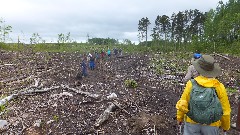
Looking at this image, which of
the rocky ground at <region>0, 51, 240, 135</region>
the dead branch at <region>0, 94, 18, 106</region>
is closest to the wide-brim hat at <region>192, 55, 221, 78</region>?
the rocky ground at <region>0, 51, 240, 135</region>

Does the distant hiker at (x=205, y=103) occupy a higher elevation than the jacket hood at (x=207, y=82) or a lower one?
lower

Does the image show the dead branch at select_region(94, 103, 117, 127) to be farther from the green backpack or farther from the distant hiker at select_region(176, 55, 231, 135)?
the green backpack

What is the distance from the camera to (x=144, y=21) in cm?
8469

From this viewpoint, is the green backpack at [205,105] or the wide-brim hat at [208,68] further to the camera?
the wide-brim hat at [208,68]

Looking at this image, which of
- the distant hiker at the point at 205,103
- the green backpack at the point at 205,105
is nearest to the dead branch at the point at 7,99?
the distant hiker at the point at 205,103

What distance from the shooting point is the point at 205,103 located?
3.89 metres

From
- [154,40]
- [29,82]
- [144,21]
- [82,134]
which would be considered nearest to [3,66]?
[29,82]

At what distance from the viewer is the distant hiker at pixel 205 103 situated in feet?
12.8

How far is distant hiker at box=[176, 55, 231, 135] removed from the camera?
389 centimetres

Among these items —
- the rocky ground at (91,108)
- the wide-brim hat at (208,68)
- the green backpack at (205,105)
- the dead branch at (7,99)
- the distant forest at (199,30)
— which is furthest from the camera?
the distant forest at (199,30)

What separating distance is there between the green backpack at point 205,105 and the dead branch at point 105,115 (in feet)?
12.8

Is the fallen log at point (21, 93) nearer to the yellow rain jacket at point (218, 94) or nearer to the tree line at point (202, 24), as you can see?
the yellow rain jacket at point (218, 94)

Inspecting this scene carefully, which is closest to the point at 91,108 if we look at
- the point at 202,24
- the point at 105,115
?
the point at 105,115

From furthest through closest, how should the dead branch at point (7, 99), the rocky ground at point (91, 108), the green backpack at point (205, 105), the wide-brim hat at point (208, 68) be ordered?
the dead branch at point (7, 99) < the rocky ground at point (91, 108) < the wide-brim hat at point (208, 68) < the green backpack at point (205, 105)
